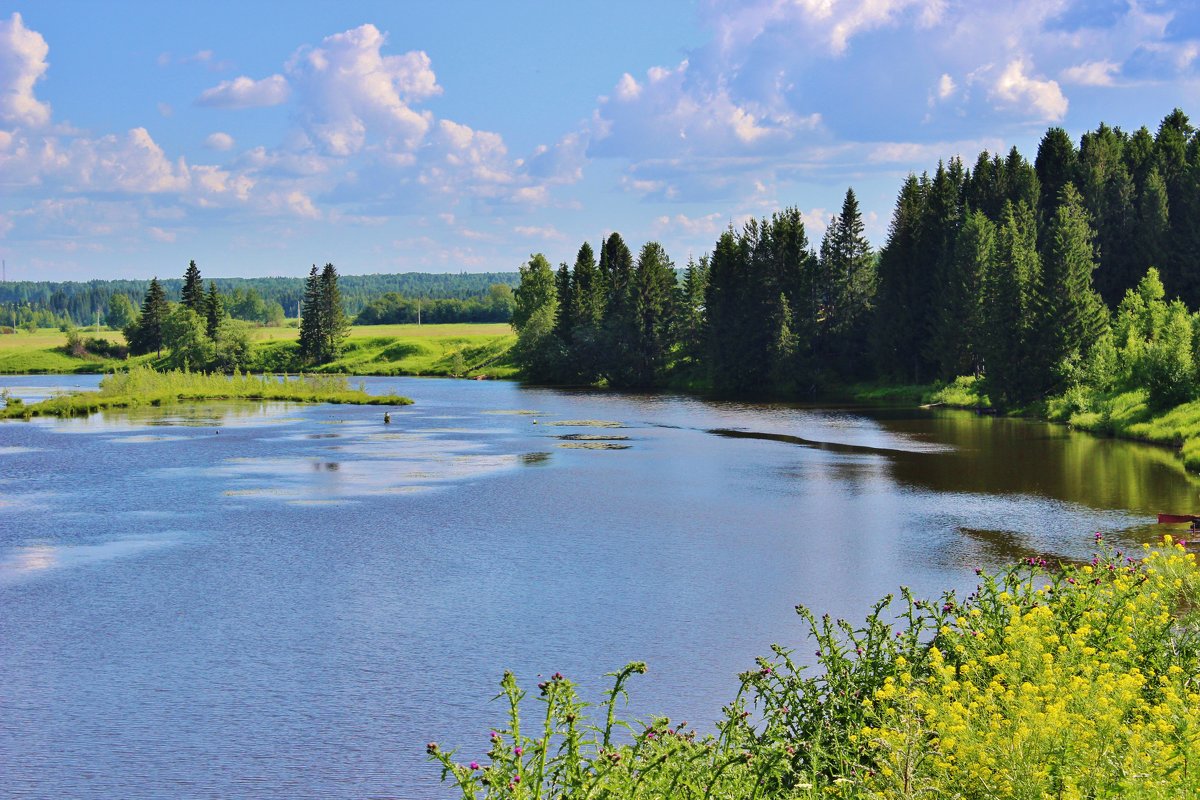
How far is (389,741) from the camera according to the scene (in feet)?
55.2

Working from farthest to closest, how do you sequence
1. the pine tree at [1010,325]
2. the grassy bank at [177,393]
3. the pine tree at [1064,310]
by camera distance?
the grassy bank at [177,393] → the pine tree at [1010,325] → the pine tree at [1064,310]

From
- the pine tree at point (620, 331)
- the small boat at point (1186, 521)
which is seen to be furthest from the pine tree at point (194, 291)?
the small boat at point (1186, 521)

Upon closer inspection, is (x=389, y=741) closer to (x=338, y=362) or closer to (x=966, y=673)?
(x=966, y=673)

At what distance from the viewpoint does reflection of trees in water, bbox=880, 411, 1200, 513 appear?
3912cm

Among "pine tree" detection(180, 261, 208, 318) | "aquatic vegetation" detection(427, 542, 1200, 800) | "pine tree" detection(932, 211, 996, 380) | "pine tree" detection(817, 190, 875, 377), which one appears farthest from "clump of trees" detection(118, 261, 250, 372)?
"aquatic vegetation" detection(427, 542, 1200, 800)

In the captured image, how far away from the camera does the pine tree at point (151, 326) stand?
156500 mm

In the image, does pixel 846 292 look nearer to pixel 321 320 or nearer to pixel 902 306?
pixel 902 306

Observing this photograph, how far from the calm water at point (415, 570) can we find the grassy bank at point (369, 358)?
3595 inches

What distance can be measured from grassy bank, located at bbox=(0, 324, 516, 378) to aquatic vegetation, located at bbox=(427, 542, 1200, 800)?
12785 cm

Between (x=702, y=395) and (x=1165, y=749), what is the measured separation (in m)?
94.6

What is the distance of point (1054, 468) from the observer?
4719 cm

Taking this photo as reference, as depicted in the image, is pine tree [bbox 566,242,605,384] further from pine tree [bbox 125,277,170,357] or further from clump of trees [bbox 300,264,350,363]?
pine tree [bbox 125,277,170,357]

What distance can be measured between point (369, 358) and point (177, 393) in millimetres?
71128

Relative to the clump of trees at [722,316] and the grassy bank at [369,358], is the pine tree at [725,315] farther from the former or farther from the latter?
the grassy bank at [369,358]
